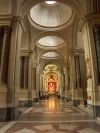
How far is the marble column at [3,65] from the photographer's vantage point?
8094 millimetres

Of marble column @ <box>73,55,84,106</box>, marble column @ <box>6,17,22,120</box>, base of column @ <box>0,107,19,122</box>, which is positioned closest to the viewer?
base of column @ <box>0,107,19,122</box>

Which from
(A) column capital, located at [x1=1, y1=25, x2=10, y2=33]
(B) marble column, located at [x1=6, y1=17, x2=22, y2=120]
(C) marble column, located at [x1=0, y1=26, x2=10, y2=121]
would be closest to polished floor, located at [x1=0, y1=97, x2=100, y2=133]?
(B) marble column, located at [x1=6, y1=17, x2=22, y2=120]

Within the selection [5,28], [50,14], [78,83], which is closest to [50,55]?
[50,14]

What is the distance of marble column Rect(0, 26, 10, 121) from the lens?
8094mm

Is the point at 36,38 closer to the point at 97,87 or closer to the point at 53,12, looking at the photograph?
the point at 53,12

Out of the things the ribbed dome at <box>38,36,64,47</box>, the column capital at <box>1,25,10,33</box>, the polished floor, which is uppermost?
the ribbed dome at <box>38,36,64,47</box>

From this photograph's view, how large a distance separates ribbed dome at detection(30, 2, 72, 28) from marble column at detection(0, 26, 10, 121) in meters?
8.20

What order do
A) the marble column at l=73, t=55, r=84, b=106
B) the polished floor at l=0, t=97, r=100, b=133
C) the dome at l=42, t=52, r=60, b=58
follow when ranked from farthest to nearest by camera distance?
the dome at l=42, t=52, r=60, b=58 → the marble column at l=73, t=55, r=84, b=106 → the polished floor at l=0, t=97, r=100, b=133

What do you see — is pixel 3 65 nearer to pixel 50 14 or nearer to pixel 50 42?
pixel 50 14

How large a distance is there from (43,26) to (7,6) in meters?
9.02

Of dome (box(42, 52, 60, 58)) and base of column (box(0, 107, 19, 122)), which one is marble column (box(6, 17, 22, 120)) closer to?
base of column (box(0, 107, 19, 122))

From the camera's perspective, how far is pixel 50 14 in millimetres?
18609

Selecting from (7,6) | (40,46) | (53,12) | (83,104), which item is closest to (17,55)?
(7,6)

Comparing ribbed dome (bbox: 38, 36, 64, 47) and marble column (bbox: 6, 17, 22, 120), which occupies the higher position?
ribbed dome (bbox: 38, 36, 64, 47)
